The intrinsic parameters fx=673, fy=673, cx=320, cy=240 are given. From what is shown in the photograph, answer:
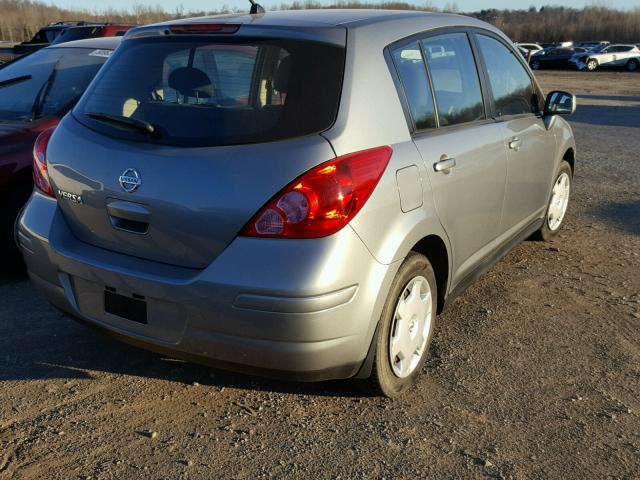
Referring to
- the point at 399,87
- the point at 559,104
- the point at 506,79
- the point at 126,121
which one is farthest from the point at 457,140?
the point at 559,104

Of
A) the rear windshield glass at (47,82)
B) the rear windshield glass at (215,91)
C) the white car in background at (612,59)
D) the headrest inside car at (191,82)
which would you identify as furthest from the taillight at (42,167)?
the white car in background at (612,59)

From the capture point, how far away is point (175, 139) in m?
2.79

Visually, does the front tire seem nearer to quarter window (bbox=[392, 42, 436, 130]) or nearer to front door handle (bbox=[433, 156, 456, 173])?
front door handle (bbox=[433, 156, 456, 173])

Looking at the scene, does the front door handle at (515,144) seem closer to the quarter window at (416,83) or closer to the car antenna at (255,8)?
the quarter window at (416,83)

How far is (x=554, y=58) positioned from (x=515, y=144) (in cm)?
4454

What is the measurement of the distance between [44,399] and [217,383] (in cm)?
81

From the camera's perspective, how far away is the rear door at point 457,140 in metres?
3.23

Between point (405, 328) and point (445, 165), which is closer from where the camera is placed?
point (405, 328)

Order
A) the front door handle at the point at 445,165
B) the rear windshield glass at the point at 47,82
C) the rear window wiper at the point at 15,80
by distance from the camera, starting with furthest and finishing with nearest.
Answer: the rear window wiper at the point at 15,80 → the rear windshield glass at the point at 47,82 → the front door handle at the point at 445,165

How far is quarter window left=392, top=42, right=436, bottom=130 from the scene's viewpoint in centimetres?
318

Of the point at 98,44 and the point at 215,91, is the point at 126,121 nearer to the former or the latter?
the point at 215,91

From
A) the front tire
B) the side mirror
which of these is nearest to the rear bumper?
the front tire

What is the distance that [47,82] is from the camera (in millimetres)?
5332

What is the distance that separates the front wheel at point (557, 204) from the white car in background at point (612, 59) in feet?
133
